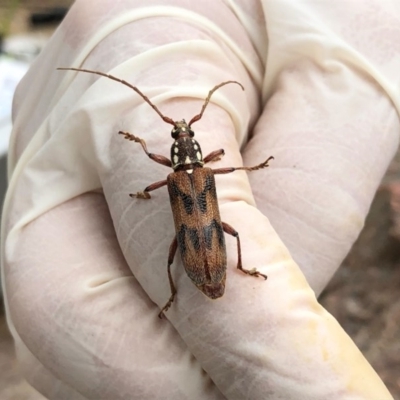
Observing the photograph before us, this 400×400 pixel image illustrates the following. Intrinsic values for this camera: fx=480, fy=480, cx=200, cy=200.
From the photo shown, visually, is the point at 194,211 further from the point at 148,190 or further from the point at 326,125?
the point at 326,125

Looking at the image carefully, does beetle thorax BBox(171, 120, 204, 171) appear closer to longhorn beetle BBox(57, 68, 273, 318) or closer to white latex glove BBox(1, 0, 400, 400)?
longhorn beetle BBox(57, 68, 273, 318)

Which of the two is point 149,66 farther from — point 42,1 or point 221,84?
point 42,1

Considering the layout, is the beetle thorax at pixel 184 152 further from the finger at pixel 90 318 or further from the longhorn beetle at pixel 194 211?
the finger at pixel 90 318

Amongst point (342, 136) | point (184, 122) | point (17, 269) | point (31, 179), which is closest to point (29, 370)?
point (17, 269)

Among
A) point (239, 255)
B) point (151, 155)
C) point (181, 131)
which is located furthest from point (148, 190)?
point (239, 255)

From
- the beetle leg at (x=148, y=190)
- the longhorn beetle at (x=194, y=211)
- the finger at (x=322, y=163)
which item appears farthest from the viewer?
the finger at (x=322, y=163)

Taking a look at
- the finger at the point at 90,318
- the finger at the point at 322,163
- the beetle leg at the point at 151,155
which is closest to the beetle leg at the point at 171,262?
the finger at the point at 90,318

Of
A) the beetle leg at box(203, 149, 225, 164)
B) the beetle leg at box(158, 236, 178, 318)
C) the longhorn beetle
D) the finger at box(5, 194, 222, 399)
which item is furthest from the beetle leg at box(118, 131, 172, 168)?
the finger at box(5, 194, 222, 399)
